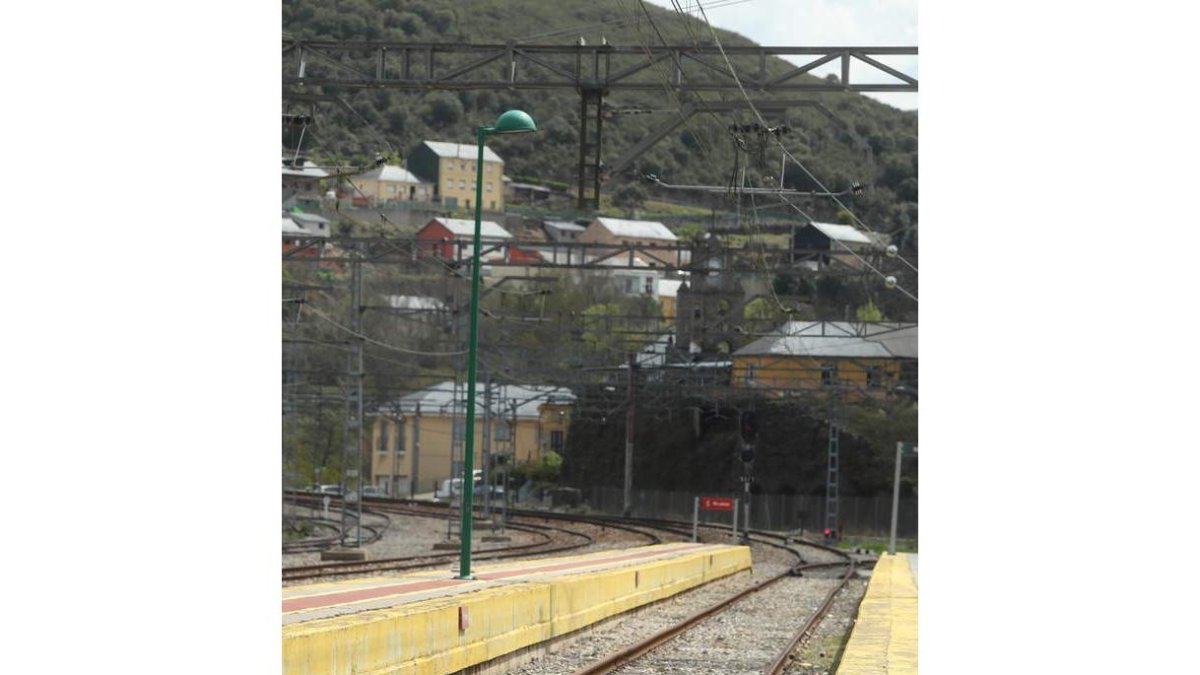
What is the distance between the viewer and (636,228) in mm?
124188

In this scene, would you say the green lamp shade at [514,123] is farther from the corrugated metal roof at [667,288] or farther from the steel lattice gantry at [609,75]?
the corrugated metal roof at [667,288]

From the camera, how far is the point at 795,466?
71.2 m

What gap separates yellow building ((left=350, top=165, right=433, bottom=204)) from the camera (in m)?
128

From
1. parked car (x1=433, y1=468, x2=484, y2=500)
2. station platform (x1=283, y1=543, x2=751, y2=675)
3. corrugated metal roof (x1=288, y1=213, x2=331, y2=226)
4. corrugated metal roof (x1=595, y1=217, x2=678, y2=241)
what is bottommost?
parked car (x1=433, y1=468, x2=484, y2=500)

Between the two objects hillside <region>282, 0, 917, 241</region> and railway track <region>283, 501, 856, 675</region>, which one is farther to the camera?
hillside <region>282, 0, 917, 241</region>

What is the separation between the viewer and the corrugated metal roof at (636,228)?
120062 millimetres

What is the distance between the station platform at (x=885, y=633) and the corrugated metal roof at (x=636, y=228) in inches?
3440

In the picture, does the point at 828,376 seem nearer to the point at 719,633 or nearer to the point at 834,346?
the point at 834,346

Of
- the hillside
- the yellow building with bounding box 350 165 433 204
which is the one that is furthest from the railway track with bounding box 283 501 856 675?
the yellow building with bounding box 350 165 433 204

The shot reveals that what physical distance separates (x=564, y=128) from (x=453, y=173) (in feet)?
30.3

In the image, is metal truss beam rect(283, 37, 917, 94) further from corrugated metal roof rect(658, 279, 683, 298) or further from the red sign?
corrugated metal roof rect(658, 279, 683, 298)

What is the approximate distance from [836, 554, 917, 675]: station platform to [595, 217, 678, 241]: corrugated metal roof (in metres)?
87.4
